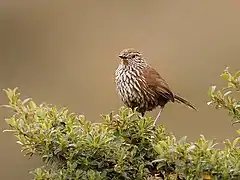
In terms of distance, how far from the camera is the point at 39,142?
10.7 feet

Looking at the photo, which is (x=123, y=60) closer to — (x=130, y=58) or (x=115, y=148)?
(x=130, y=58)

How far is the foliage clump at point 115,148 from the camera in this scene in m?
3.20

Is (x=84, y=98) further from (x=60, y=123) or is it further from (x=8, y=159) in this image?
(x=60, y=123)

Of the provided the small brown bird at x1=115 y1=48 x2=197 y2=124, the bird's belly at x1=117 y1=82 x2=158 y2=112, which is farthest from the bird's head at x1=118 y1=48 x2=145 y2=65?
the bird's belly at x1=117 y1=82 x2=158 y2=112

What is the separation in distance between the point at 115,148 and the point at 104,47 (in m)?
8.33

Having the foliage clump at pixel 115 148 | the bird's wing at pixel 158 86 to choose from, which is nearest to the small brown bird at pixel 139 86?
the bird's wing at pixel 158 86

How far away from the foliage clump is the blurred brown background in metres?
5.94

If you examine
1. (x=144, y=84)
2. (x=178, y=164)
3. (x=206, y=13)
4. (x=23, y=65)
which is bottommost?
(x=178, y=164)

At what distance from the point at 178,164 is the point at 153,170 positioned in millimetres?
167

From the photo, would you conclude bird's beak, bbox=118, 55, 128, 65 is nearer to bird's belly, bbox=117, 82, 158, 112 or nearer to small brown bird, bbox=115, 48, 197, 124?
small brown bird, bbox=115, 48, 197, 124

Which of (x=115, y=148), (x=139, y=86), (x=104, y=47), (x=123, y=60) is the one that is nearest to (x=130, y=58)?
(x=123, y=60)

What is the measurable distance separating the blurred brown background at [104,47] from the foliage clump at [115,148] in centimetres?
594

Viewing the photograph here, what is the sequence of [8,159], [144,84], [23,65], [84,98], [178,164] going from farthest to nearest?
[23,65] < [84,98] < [8,159] < [144,84] < [178,164]

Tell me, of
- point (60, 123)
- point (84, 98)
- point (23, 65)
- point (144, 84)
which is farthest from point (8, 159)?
point (60, 123)
